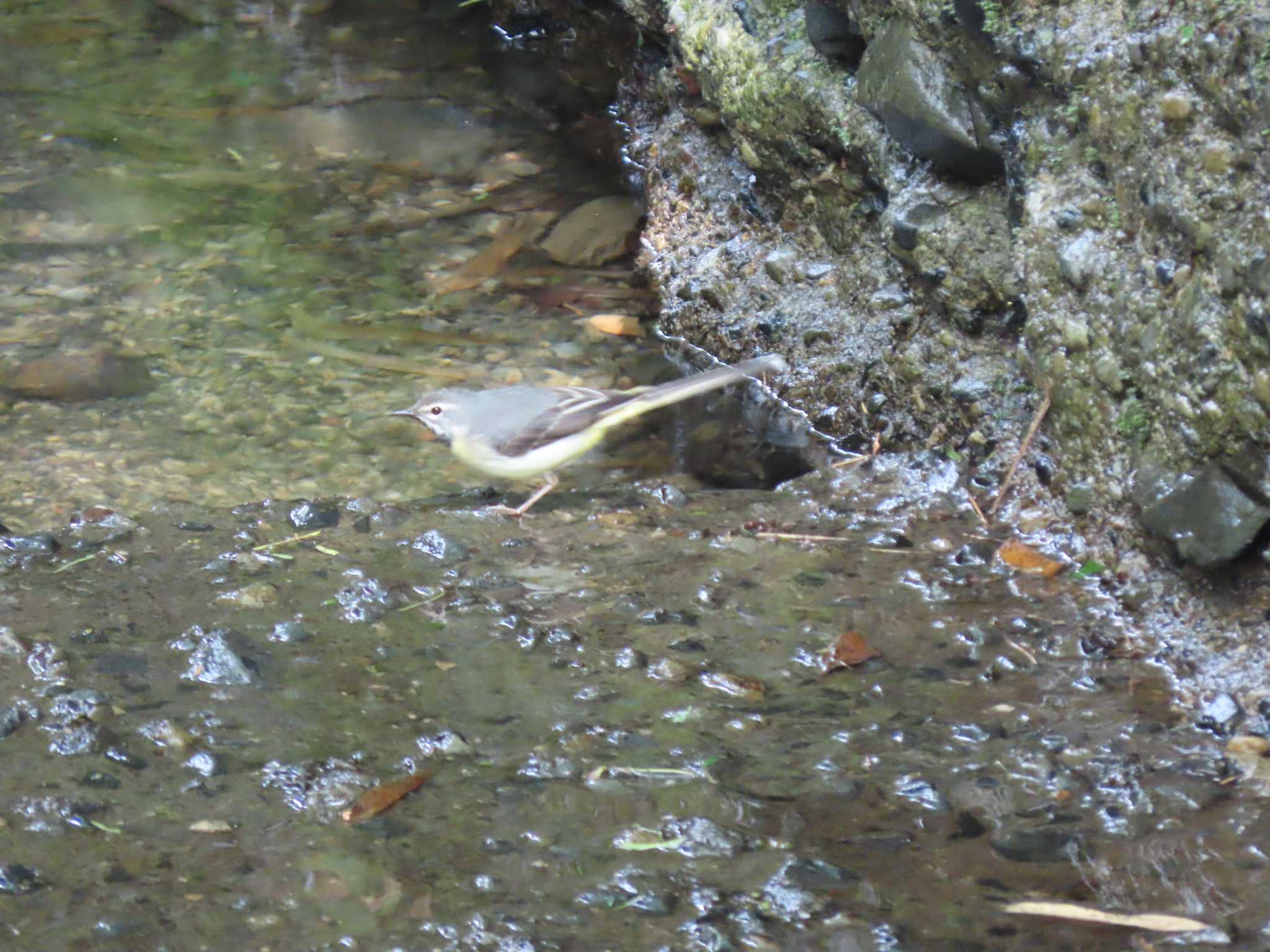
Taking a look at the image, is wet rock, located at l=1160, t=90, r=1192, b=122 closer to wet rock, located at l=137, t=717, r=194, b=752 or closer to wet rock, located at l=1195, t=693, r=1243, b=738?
wet rock, located at l=1195, t=693, r=1243, b=738

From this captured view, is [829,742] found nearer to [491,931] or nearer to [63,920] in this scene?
[491,931]

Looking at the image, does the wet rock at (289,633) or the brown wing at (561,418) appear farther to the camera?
the brown wing at (561,418)

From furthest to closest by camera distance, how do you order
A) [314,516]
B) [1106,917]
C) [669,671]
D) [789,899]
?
1. [314,516]
2. [669,671]
3. [789,899]
4. [1106,917]

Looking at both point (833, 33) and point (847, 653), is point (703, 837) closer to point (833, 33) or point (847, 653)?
point (847, 653)

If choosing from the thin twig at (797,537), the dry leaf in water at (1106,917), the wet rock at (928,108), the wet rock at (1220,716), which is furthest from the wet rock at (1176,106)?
the dry leaf in water at (1106,917)

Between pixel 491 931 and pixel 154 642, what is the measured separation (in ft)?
6.08

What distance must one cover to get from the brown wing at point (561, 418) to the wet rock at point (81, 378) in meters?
2.29

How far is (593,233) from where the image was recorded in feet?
26.8

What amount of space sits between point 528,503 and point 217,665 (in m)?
1.86

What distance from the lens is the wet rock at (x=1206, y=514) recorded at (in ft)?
12.6

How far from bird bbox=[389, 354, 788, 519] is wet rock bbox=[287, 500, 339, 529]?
676 mm

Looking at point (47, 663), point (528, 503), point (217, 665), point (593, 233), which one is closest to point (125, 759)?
point (217, 665)

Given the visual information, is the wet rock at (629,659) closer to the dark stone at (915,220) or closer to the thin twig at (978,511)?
the thin twig at (978,511)

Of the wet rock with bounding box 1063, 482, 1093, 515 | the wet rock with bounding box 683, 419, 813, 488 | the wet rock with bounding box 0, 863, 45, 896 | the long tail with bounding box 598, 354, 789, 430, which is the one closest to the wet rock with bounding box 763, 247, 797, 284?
the wet rock with bounding box 683, 419, 813, 488
